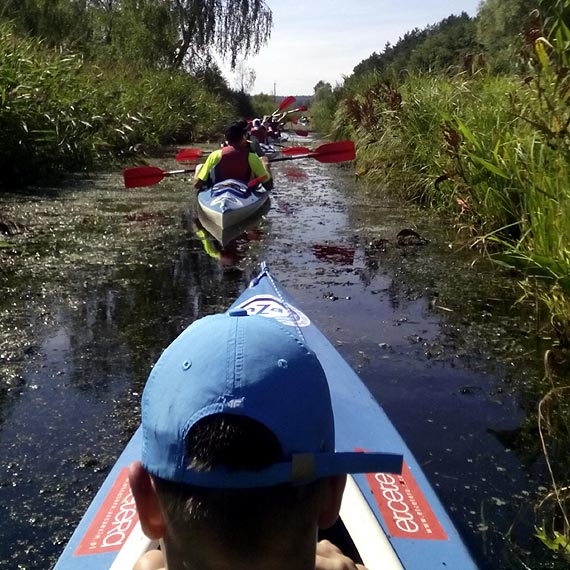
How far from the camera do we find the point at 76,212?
7508mm

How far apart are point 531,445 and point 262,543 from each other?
89.0 inches

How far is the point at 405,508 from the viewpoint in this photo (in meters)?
2.02

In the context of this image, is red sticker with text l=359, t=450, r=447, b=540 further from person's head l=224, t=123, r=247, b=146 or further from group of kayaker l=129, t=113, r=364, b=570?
person's head l=224, t=123, r=247, b=146

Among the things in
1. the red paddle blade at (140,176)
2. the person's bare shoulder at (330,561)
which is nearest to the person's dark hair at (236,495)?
the person's bare shoulder at (330,561)

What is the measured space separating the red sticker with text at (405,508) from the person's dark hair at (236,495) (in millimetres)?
1036

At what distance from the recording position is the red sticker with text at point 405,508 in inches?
75.3

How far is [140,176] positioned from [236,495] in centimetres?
773

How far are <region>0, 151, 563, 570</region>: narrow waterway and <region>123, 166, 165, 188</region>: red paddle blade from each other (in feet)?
2.43

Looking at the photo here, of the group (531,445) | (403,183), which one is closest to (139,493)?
(531,445)

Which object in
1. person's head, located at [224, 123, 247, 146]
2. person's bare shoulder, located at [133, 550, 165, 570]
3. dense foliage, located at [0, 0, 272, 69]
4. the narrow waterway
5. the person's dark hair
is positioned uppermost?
dense foliage, located at [0, 0, 272, 69]

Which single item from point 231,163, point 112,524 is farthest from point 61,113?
point 112,524

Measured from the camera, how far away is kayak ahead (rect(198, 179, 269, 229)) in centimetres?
674

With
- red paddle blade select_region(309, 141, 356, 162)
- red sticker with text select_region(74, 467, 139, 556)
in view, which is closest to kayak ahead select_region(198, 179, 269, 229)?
red paddle blade select_region(309, 141, 356, 162)

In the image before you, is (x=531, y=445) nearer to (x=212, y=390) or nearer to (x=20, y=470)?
(x=20, y=470)
